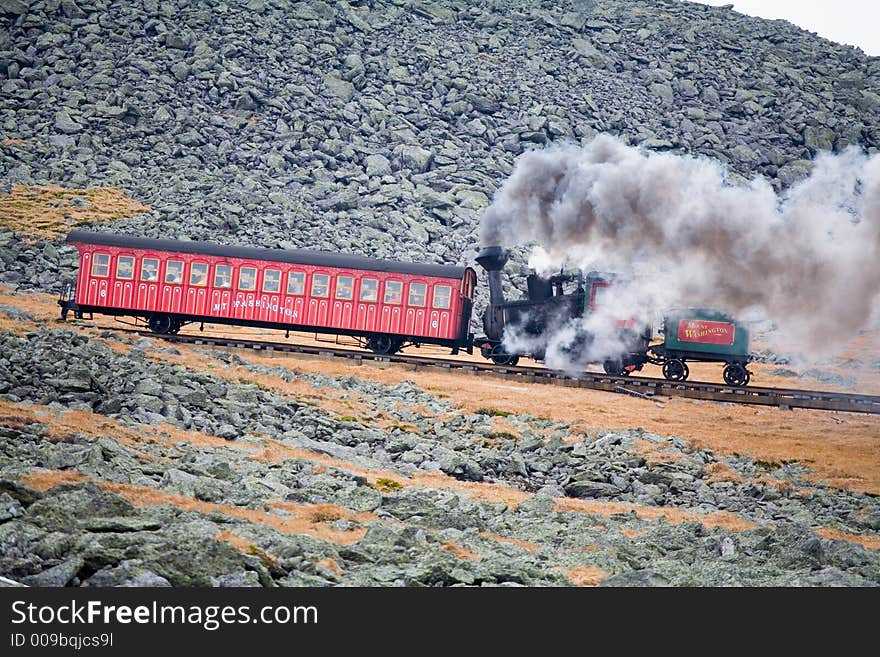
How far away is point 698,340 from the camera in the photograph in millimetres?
37406

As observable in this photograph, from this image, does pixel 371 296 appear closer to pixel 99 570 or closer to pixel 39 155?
pixel 99 570

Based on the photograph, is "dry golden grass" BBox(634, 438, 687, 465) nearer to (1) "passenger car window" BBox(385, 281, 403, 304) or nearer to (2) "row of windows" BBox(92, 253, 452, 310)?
(2) "row of windows" BBox(92, 253, 452, 310)

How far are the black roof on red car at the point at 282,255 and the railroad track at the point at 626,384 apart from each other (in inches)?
131

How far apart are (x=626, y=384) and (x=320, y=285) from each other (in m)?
12.2

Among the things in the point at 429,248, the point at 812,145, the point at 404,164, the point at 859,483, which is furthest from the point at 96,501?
the point at 812,145

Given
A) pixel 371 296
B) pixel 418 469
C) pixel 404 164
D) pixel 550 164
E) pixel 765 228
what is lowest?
pixel 418 469

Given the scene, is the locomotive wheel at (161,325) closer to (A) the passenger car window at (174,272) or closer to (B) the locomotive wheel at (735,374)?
(A) the passenger car window at (174,272)

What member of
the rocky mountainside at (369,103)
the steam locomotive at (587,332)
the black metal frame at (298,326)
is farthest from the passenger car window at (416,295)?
the rocky mountainside at (369,103)

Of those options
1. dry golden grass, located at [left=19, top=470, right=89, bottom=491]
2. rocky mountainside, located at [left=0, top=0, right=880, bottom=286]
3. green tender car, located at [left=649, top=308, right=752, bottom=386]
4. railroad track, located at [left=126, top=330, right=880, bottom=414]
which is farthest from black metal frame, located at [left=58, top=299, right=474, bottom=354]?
dry golden grass, located at [left=19, top=470, right=89, bottom=491]

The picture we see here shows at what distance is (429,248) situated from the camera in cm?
6750

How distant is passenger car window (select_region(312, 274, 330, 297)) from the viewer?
3825 centimetres

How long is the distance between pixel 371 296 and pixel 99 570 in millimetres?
27096

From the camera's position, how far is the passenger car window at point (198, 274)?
38781mm

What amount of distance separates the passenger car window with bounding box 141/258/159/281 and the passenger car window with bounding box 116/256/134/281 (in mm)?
433
